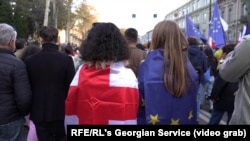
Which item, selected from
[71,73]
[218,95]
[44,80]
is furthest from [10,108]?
[218,95]

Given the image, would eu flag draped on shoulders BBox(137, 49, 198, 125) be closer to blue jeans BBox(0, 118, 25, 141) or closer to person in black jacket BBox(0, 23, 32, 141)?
person in black jacket BBox(0, 23, 32, 141)

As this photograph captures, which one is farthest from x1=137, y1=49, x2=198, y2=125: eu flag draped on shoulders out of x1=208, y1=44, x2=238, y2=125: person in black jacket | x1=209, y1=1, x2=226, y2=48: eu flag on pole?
x1=209, y1=1, x2=226, y2=48: eu flag on pole

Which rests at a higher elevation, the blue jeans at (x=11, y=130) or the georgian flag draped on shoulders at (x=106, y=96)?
the georgian flag draped on shoulders at (x=106, y=96)

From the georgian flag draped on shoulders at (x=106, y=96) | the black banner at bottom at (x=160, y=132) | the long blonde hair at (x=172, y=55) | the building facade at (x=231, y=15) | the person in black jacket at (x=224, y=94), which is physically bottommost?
the person in black jacket at (x=224, y=94)

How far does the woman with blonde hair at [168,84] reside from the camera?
324cm

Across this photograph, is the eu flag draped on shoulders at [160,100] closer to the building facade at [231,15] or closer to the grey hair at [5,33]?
the grey hair at [5,33]

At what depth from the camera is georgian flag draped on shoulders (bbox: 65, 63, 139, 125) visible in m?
3.16

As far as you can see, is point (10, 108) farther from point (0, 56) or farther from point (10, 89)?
point (0, 56)

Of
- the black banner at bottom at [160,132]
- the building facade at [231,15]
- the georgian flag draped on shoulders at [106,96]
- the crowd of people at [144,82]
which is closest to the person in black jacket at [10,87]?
the crowd of people at [144,82]

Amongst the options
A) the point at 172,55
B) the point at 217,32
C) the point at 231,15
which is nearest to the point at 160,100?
the point at 172,55

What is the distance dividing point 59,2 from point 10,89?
4402 centimetres

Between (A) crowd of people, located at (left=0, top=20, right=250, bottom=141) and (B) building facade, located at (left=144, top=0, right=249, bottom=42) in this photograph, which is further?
(B) building facade, located at (left=144, top=0, right=249, bottom=42)

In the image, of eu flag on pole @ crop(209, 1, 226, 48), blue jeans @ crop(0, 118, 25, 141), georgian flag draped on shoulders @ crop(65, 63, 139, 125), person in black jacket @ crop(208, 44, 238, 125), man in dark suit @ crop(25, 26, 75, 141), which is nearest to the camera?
georgian flag draped on shoulders @ crop(65, 63, 139, 125)

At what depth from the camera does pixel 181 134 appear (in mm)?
2588
